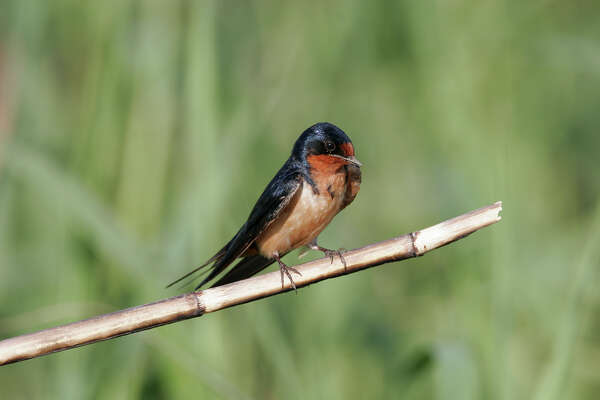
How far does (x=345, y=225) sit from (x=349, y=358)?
456mm

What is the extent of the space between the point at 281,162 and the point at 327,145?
1.00 metres

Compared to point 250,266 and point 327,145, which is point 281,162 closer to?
point 250,266

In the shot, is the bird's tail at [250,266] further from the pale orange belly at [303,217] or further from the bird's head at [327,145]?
the bird's head at [327,145]

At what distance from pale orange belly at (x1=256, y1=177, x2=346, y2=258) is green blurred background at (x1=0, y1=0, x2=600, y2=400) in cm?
24

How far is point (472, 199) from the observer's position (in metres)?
1.80

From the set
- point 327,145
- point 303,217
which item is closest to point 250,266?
point 303,217

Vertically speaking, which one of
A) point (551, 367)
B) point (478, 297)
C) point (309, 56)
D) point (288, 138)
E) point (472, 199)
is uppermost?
point (309, 56)

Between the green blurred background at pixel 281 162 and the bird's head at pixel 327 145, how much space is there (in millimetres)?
320

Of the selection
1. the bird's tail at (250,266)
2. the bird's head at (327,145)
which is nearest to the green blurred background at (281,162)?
the bird's tail at (250,266)

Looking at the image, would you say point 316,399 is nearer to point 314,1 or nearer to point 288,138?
point 288,138

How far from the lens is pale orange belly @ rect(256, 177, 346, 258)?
58.4 inches

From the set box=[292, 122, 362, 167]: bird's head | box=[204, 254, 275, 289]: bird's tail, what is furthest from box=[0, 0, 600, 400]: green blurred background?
box=[292, 122, 362, 167]: bird's head

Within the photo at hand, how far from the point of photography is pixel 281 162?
2316 mm

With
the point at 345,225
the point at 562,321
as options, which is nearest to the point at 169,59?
the point at 345,225
